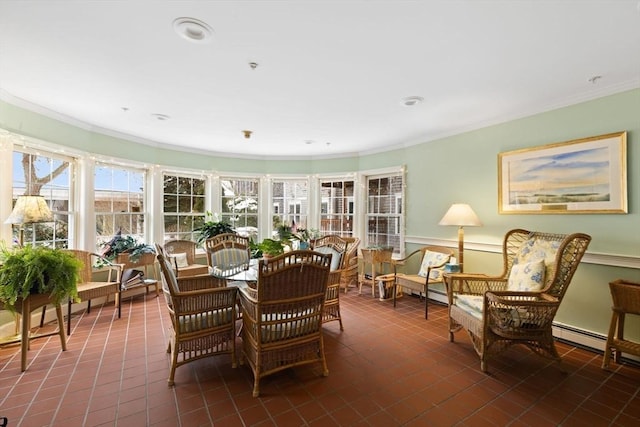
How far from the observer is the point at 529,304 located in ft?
8.04

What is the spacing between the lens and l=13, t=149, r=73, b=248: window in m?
3.48

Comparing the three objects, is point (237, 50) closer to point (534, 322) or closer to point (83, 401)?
point (83, 401)

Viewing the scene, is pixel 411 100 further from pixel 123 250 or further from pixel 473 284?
pixel 123 250

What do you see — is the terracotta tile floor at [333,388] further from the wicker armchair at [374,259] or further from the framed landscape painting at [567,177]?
the wicker armchair at [374,259]

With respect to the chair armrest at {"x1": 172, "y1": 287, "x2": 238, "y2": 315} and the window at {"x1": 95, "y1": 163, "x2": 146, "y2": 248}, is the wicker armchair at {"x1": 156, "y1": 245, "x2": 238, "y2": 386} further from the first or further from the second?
the window at {"x1": 95, "y1": 163, "x2": 146, "y2": 248}

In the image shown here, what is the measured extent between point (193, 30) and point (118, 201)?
3860mm

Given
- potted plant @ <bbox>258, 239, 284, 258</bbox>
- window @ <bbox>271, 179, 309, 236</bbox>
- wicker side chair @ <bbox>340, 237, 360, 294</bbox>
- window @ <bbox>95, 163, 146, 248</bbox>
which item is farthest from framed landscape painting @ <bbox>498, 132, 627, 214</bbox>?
window @ <bbox>95, 163, 146, 248</bbox>

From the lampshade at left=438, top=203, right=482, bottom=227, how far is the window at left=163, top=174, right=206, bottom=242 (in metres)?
4.55

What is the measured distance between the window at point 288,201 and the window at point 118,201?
8.29ft

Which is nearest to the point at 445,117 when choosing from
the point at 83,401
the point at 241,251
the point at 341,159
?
the point at 341,159

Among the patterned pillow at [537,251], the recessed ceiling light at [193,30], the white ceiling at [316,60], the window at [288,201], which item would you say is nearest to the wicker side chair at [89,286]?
the white ceiling at [316,60]

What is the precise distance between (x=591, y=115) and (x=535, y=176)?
761 mm

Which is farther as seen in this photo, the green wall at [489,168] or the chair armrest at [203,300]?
the green wall at [489,168]

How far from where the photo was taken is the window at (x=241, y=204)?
6.15 meters
